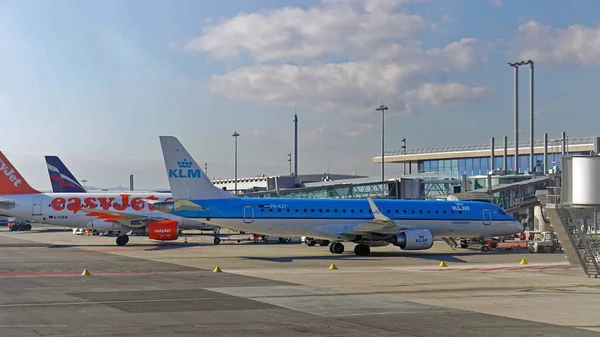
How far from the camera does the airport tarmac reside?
54.0ft

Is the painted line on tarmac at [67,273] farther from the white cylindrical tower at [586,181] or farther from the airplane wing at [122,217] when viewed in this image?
the airplane wing at [122,217]

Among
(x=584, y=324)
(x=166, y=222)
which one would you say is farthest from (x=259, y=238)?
(x=584, y=324)

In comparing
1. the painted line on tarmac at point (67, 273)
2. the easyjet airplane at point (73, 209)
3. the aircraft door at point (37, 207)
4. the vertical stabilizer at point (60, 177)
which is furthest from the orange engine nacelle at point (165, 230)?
the vertical stabilizer at point (60, 177)

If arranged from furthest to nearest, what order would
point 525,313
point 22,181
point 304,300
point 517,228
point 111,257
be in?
point 22,181, point 517,228, point 111,257, point 304,300, point 525,313

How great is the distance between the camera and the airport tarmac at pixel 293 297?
54.0 feet

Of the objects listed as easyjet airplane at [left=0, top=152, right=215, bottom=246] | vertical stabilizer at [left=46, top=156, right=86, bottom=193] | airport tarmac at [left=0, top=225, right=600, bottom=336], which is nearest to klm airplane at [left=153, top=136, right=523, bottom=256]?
airport tarmac at [left=0, top=225, right=600, bottom=336]

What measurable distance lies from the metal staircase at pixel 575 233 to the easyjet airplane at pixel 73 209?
2820 cm

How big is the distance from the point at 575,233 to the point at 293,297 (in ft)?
44.4

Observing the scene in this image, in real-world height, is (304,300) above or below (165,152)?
below

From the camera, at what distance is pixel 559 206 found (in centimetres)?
2878

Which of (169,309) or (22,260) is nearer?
(169,309)

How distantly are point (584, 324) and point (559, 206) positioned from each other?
1224 centimetres

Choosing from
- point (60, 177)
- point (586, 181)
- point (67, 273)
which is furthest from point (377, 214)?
point (60, 177)

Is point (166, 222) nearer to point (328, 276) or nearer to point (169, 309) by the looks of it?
point (328, 276)
